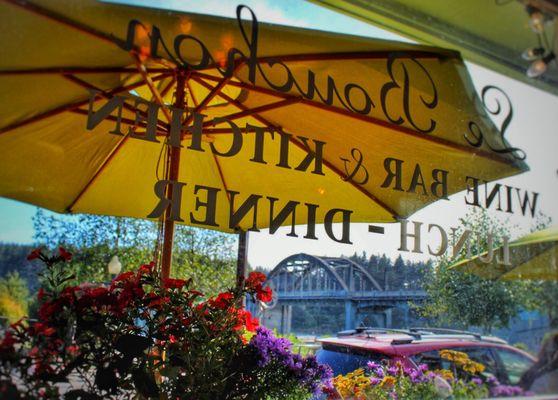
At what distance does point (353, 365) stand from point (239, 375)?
0.62 meters

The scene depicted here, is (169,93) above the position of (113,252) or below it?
above

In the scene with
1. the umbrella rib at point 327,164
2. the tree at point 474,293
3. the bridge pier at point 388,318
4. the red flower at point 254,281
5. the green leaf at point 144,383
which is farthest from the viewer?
the tree at point 474,293

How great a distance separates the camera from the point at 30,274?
5.06 ft

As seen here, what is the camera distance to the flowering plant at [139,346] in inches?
54.8

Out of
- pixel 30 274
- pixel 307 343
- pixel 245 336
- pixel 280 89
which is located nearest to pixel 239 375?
pixel 245 336

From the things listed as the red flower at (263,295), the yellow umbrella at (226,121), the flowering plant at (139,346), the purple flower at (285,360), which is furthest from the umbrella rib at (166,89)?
the purple flower at (285,360)

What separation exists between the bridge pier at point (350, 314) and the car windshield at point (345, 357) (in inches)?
4.0

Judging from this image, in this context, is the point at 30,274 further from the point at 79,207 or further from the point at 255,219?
the point at 255,219

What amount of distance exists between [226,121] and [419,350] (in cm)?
125

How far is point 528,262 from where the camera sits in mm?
2605

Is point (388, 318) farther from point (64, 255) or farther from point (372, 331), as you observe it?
point (64, 255)

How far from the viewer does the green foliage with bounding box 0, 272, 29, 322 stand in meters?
1.49

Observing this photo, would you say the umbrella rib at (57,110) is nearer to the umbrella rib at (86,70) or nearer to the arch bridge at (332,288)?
the umbrella rib at (86,70)

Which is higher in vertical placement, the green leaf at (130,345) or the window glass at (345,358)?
the green leaf at (130,345)
